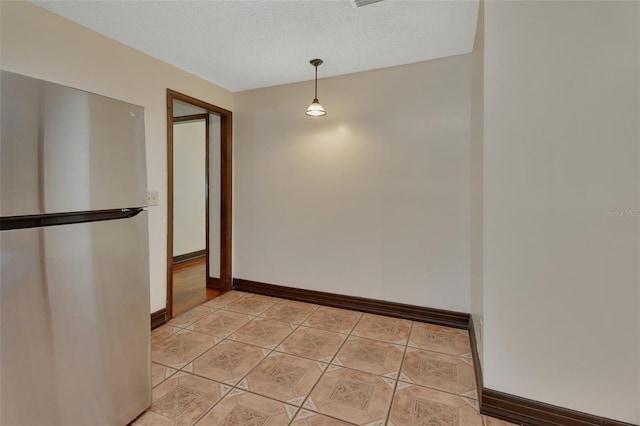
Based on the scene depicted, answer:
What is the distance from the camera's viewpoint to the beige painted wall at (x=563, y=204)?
54.4 inches

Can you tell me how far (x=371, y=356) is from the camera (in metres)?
2.22

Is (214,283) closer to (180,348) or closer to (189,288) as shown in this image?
(189,288)

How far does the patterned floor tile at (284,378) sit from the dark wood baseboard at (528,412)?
1.00 meters

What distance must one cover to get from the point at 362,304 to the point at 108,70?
9.72ft

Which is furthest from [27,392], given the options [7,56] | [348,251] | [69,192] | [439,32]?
[439,32]

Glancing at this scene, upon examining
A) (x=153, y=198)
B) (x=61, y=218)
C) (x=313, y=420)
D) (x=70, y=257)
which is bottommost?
(x=313, y=420)

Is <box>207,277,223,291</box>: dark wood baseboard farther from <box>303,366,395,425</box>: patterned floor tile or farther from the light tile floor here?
<box>303,366,395,425</box>: patterned floor tile

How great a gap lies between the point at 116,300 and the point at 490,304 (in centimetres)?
191

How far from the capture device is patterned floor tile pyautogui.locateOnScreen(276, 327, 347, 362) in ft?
7.36

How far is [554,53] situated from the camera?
4.79ft

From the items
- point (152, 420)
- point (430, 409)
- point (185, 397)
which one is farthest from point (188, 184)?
point (430, 409)

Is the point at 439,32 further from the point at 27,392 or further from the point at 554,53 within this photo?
the point at 27,392

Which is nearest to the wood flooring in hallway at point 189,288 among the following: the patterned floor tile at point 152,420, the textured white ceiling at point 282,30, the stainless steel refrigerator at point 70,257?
the patterned floor tile at point 152,420

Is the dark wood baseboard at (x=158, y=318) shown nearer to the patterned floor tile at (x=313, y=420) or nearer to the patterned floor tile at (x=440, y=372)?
the patterned floor tile at (x=313, y=420)
